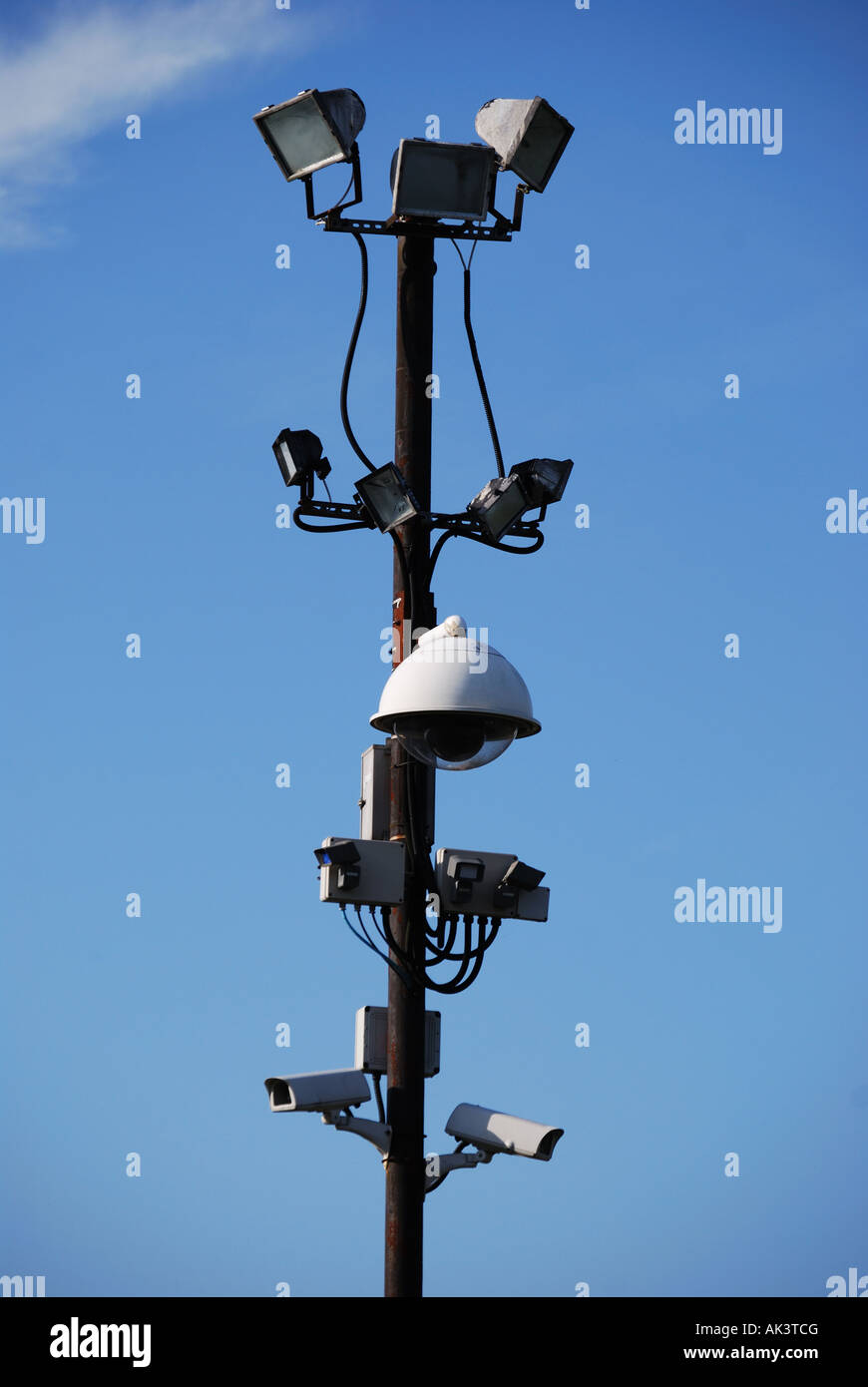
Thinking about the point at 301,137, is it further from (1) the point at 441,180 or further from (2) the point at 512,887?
(2) the point at 512,887

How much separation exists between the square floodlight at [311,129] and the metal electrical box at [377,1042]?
5026 millimetres

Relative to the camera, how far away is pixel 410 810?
1175 cm

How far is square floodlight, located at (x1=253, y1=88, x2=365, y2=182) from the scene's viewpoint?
482 inches

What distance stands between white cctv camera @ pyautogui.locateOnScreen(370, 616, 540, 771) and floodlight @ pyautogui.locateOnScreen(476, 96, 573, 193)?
3.19 m

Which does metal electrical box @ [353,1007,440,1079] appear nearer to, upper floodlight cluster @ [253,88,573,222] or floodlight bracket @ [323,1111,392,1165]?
floodlight bracket @ [323,1111,392,1165]

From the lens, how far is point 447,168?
40.5 feet

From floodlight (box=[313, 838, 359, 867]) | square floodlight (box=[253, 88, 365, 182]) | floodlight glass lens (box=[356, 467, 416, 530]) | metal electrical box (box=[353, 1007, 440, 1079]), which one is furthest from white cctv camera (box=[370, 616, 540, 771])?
square floodlight (box=[253, 88, 365, 182])

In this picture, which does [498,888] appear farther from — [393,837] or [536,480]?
[536,480]

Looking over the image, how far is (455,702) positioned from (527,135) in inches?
155

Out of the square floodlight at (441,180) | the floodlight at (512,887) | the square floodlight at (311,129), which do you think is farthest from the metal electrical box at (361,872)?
the square floodlight at (311,129)
